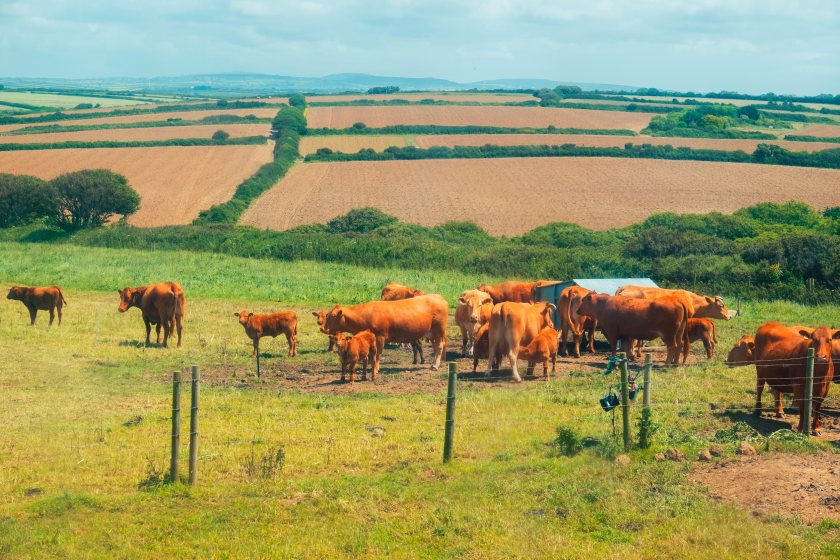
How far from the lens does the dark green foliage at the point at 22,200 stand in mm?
62094

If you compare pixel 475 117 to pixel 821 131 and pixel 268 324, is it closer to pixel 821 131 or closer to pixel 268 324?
A: pixel 821 131

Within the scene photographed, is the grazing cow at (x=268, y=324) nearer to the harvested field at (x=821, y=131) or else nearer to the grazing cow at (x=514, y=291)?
the grazing cow at (x=514, y=291)

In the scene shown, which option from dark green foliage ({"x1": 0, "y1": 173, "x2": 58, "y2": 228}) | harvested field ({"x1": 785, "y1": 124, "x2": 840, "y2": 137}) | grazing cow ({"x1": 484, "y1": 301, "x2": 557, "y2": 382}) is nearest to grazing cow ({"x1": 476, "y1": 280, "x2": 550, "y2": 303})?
grazing cow ({"x1": 484, "y1": 301, "x2": 557, "y2": 382})

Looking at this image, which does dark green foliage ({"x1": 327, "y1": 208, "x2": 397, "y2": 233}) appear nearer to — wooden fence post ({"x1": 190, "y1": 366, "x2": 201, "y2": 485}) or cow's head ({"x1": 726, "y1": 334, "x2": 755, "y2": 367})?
cow's head ({"x1": 726, "y1": 334, "x2": 755, "y2": 367})

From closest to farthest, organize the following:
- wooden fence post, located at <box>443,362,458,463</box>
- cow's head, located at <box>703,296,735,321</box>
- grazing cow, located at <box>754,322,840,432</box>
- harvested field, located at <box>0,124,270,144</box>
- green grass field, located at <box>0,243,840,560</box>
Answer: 1. green grass field, located at <box>0,243,840,560</box>
2. wooden fence post, located at <box>443,362,458,463</box>
3. grazing cow, located at <box>754,322,840,432</box>
4. cow's head, located at <box>703,296,735,321</box>
5. harvested field, located at <box>0,124,270,144</box>

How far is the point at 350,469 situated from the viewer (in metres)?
13.2

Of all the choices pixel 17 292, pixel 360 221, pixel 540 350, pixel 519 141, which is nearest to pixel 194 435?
pixel 540 350

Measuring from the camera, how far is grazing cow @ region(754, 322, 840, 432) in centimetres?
1489

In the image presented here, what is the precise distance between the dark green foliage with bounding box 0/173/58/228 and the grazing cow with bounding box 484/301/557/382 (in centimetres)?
4863

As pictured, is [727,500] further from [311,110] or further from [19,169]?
[311,110]

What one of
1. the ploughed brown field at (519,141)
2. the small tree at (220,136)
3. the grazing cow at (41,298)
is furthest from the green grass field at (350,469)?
the small tree at (220,136)

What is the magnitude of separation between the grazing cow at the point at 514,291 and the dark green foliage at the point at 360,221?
33.9m

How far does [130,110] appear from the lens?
15300cm

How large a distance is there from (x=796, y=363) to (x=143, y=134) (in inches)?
4096
